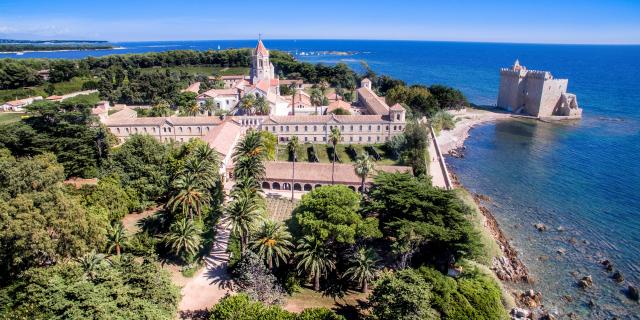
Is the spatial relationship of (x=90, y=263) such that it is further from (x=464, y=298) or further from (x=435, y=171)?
(x=435, y=171)

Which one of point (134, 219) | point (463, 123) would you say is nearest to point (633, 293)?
point (134, 219)

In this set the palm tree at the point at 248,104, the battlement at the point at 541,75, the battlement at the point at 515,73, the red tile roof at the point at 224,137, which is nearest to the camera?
the red tile roof at the point at 224,137

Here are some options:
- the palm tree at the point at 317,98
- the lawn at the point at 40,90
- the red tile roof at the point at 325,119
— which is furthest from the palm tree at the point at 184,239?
the lawn at the point at 40,90

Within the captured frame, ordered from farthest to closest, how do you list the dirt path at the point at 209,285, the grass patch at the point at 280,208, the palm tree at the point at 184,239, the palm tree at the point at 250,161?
the grass patch at the point at 280,208
the palm tree at the point at 250,161
the palm tree at the point at 184,239
the dirt path at the point at 209,285

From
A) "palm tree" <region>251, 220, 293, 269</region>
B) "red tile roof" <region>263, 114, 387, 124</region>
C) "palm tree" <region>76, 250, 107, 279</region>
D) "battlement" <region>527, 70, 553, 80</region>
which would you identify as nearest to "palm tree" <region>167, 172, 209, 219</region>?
"palm tree" <region>251, 220, 293, 269</region>

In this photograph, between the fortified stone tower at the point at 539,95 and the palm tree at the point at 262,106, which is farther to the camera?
the fortified stone tower at the point at 539,95

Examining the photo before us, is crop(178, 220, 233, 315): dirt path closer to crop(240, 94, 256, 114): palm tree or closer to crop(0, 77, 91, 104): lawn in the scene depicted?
crop(240, 94, 256, 114): palm tree

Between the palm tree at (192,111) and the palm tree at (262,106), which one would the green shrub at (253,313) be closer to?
the palm tree at (262,106)
